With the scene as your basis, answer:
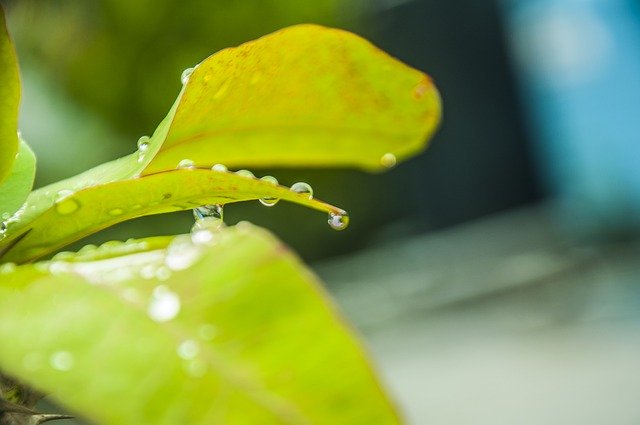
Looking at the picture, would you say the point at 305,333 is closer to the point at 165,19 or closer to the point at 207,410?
the point at 207,410

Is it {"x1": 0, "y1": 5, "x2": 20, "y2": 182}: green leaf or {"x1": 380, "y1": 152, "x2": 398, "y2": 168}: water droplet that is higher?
{"x1": 380, "y1": 152, "x2": 398, "y2": 168}: water droplet

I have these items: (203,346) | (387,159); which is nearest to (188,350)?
(203,346)

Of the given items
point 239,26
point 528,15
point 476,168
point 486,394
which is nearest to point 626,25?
point 528,15

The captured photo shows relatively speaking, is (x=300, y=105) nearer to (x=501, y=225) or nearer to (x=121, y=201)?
(x=121, y=201)

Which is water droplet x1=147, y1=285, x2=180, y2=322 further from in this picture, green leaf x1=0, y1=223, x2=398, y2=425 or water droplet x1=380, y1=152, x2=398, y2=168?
water droplet x1=380, y1=152, x2=398, y2=168

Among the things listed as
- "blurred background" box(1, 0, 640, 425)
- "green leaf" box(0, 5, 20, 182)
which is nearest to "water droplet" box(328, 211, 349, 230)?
"green leaf" box(0, 5, 20, 182)
